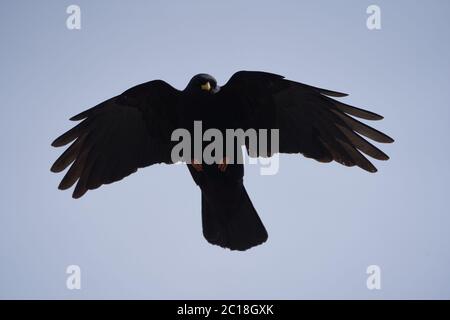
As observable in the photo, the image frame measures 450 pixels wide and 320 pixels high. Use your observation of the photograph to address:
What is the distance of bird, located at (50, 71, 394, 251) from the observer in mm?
6219

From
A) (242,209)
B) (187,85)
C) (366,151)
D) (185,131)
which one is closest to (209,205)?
(242,209)

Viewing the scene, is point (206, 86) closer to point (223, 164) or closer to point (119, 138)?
point (223, 164)

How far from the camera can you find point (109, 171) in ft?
21.5

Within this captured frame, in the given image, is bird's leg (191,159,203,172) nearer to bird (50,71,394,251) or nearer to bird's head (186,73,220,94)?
bird (50,71,394,251)

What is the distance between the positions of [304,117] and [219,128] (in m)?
1.05

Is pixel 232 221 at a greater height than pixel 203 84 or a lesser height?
lesser

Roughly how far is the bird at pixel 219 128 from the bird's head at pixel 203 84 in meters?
0.01

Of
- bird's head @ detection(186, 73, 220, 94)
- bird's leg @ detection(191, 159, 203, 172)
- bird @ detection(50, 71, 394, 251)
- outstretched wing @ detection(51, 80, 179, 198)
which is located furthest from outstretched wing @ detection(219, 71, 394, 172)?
outstretched wing @ detection(51, 80, 179, 198)

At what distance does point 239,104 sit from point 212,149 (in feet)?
1.90

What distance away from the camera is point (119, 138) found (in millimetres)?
6723

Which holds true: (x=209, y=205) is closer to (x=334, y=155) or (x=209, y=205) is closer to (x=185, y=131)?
(x=185, y=131)

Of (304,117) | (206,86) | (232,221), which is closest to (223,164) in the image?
(232,221)

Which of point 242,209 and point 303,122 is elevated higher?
point 303,122
